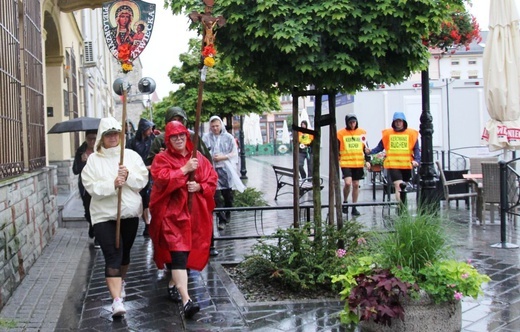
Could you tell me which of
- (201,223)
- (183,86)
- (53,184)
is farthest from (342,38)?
(183,86)

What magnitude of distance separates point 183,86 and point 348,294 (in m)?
17.4

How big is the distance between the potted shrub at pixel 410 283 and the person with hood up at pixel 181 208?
1452 millimetres

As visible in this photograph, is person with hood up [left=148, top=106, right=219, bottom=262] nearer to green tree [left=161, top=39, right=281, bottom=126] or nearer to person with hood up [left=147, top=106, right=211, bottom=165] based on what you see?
person with hood up [left=147, top=106, right=211, bottom=165]

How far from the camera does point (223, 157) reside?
9.83 metres

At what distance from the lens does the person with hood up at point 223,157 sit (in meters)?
9.84

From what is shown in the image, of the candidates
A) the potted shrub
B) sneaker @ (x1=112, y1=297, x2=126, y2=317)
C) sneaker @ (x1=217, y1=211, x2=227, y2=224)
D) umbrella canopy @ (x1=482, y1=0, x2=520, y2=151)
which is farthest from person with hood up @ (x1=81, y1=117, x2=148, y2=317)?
umbrella canopy @ (x1=482, y1=0, x2=520, y2=151)

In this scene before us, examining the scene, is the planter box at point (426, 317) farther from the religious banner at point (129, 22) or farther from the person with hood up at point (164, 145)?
the religious banner at point (129, 22)

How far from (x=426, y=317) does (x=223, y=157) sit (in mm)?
5543

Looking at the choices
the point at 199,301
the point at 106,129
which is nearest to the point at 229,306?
the point at 199,301

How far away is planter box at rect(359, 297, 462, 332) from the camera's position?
4.72 metres

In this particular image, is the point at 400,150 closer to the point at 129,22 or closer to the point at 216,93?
the point at 129,22

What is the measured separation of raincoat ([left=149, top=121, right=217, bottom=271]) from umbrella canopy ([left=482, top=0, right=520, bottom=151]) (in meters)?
5.68

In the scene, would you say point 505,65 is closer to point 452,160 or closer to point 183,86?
point 452,160

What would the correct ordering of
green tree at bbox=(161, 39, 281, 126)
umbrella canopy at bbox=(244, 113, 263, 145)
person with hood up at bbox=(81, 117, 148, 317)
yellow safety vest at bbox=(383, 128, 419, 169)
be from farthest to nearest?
umbrella canopy at bbox=(244, 113, 263, 145) → green tree at bbox=(161, 39, 281, 126) → yellow safety vest at bbox=(383, 128, 419, 169) → person with hood up at bbox=(81, 117, 148, 317)
